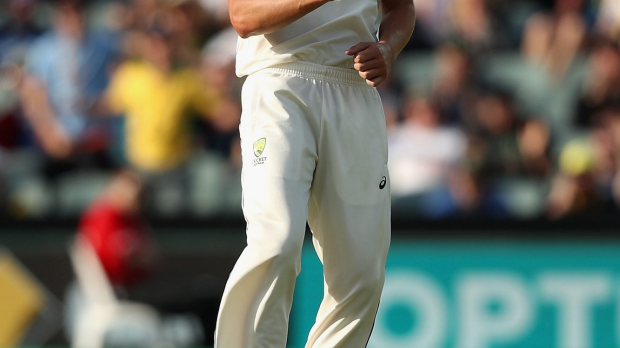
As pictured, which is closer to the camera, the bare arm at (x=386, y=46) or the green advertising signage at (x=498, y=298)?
the bare arm at (x=386, y=46)

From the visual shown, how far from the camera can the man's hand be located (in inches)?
145

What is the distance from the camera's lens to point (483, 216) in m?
7.80

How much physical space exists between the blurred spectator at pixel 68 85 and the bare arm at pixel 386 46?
5.51 meters

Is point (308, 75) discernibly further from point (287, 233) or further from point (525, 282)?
point (525, 282)

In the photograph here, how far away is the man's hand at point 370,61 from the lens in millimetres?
3678

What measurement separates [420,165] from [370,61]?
474 centimetres

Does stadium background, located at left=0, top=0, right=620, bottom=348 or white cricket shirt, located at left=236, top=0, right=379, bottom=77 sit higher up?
white cricket shirt, located at left=236, top=0, right=379, bottom=77

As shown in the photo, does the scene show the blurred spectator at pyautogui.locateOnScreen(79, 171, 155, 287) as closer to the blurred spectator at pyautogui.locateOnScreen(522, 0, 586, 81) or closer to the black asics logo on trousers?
the blurred spectator at pyautogui.locateOnScreen(522, 0, 586, 81)

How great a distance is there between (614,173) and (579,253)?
2.55 feet

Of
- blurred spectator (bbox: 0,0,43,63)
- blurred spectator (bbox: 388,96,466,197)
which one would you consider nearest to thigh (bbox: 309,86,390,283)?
blurred spectator (bbox: 388,96,466,197)

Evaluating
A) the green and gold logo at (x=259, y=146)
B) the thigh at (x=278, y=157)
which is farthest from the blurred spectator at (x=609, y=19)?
the green and gold logo at (x=259, y=146)

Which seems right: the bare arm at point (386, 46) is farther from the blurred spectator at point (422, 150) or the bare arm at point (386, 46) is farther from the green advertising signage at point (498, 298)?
the blurred spectator at point (422, 150)

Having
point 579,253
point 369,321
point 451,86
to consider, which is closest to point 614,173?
point 579,253

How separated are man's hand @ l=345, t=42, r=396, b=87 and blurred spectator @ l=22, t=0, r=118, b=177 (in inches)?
231
